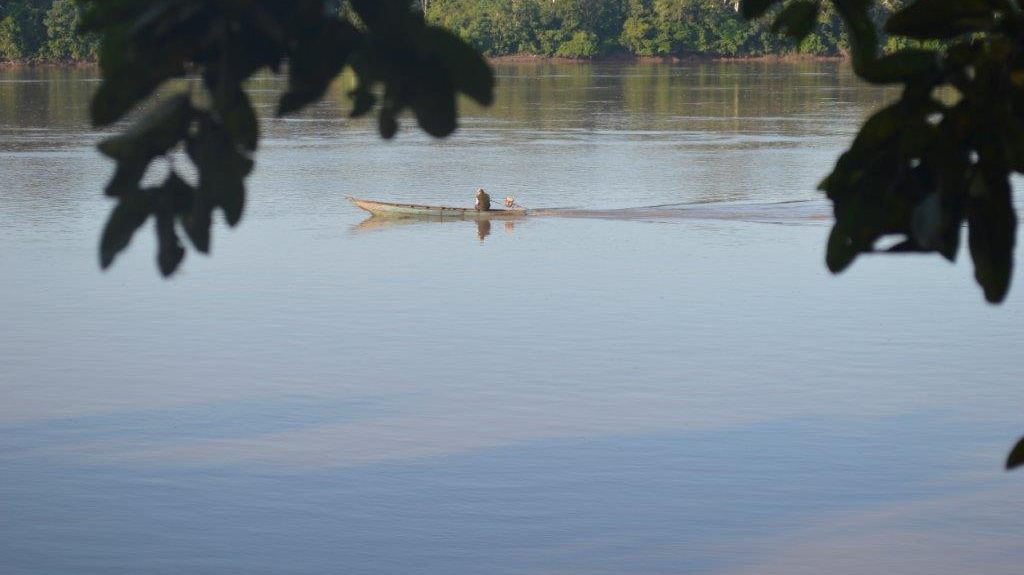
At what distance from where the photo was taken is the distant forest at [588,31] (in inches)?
3371

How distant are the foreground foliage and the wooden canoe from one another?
23.0 meters

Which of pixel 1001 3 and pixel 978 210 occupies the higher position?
pixel 1001 3

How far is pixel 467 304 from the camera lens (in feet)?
61.8

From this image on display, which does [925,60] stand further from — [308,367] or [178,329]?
[178,329]

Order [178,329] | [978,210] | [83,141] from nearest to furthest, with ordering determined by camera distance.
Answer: [978,210] → [178,329] → [83,141]

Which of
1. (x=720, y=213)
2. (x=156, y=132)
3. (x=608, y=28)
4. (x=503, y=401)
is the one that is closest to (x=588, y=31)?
(x=608, y=28)

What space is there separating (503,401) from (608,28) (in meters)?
79.5

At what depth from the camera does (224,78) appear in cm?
205

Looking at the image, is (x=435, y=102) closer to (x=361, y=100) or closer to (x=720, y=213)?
(x=361, y=100)

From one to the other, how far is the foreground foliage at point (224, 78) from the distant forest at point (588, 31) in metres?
82.3

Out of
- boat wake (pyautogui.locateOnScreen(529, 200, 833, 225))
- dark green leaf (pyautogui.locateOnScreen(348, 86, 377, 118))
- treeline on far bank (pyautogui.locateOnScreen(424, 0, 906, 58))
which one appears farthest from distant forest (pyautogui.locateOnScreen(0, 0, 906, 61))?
dark green leaf (pyautogui.locateOnScreen(348, 86, 377, 118))

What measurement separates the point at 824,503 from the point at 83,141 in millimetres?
30222

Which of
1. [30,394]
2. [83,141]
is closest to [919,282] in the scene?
[30,394]

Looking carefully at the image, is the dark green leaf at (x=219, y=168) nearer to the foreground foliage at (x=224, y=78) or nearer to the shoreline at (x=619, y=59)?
the foreground foliage at (x=224, y=78)
